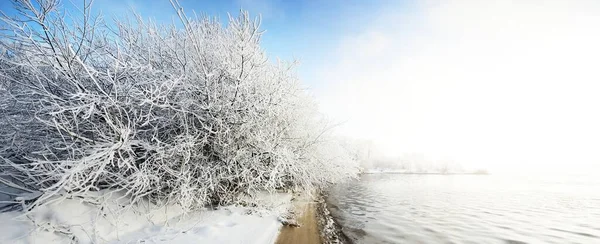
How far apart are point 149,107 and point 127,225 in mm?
2502

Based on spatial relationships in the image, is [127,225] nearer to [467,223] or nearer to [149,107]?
[149,107]

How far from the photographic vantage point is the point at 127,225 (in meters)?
5.12

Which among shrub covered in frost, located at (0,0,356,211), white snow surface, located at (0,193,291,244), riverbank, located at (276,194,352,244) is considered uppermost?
shrub covered in frost, located at (0,0,356,211)

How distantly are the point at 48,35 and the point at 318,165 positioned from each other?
9347 millimetres

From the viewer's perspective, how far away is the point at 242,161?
23.1ft

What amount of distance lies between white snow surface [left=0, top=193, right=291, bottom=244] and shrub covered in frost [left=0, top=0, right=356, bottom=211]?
36 cm

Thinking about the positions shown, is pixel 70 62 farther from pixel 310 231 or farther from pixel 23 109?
pixel 310 231

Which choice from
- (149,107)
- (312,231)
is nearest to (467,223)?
(312,231)

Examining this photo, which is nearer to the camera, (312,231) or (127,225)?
(127,225)

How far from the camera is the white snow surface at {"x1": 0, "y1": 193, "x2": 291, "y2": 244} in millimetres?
4050

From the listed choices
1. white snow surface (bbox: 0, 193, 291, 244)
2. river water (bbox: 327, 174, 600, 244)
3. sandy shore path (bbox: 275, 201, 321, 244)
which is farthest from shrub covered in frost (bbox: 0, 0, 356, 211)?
river water (bbox: 327, 174, 600, 244)

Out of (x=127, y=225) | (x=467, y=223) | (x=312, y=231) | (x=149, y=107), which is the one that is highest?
(x=149, y=107)

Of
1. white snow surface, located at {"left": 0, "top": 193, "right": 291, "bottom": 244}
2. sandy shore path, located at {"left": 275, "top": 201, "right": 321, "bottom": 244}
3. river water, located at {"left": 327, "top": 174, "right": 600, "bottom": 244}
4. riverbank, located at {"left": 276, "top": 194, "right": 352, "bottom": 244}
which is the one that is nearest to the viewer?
white snow surface, located at {"left": 0, "top": 193, "right": 291, "bottom": 244}

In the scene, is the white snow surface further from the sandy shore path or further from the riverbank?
the riverbank
